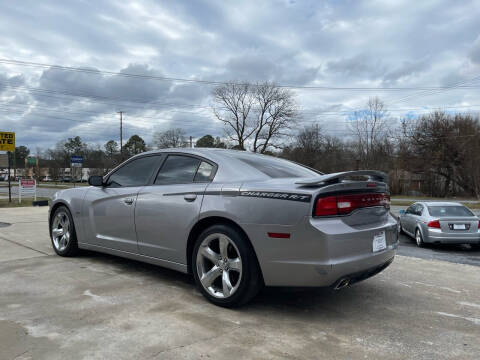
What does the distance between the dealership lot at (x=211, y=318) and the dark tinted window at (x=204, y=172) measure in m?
1.18

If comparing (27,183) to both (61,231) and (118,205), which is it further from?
(118,205)

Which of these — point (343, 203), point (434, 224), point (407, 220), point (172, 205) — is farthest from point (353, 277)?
point (407, 220)

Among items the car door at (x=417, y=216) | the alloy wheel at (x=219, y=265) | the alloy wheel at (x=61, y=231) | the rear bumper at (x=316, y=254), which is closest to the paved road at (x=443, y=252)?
the car door at (x=417, y=216)

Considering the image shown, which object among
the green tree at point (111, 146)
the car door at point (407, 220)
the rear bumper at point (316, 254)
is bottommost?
the car door at point (407, 220)

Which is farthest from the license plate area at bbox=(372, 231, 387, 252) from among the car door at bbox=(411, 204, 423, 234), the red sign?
the red sign

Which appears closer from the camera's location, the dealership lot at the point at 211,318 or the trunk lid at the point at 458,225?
the dealership lot at the point at 211,318

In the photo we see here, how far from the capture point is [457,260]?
309 inches

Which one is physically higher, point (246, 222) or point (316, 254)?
point (246, 222)

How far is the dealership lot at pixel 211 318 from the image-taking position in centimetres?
261

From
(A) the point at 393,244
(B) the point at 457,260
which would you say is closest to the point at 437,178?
→ (B) the point at 457,260

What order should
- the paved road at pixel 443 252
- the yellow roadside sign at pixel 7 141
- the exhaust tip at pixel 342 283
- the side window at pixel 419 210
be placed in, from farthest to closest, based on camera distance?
the yellow roadside sign at pixel 7 141 < the side window at pixel 419 210 < the paved road at pixel 443 252 < the exhaust tip at pixel 342 283

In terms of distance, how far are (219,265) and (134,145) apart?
97827mm

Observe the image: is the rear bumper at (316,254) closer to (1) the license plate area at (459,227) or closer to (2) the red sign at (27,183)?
(1) the license plate area at (459,227)

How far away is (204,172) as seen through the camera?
3838 millimetres
